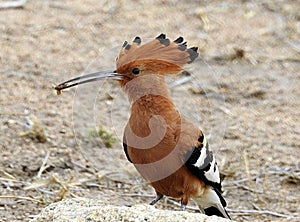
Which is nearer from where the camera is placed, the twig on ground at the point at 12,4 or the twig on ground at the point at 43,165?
the twig on ground at the point at 43,165

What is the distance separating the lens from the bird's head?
3.96m

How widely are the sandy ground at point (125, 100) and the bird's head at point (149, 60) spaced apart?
95cm

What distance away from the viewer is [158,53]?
158 inches

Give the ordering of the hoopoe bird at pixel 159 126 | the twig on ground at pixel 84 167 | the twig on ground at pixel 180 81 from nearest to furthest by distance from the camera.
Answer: the hoopoe bird at pixel 159 126 < the twig on ground at pixel 84 167 < the twig on ground at pixel 180 81

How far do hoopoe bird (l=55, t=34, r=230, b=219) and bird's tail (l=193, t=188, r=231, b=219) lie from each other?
0.16 meters

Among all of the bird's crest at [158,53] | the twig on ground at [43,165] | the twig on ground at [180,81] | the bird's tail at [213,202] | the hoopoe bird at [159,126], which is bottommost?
the bird's tail at [213,202]

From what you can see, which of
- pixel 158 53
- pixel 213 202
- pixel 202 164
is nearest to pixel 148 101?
pixel 158 53

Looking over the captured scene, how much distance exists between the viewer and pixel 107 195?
4801mm

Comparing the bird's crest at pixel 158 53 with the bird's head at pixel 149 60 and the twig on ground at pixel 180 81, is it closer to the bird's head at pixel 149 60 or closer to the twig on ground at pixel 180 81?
the bird's head at pixel 149 60

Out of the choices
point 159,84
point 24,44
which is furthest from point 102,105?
point 159,84

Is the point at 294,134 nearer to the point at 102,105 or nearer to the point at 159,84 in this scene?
the point at 102,105

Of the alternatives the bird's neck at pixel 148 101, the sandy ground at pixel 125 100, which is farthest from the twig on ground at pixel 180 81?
the bird's neck at pixel 148 101

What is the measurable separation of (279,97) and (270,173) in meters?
1.41

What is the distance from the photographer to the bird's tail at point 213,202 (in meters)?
4.29
